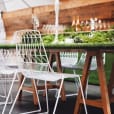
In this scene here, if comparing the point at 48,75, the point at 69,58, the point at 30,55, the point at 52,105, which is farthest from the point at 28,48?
the point at 69,58

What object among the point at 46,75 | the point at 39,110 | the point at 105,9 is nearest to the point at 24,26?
the point at 105,9

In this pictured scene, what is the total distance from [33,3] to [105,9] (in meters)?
2.25

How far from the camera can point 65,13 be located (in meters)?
6.17

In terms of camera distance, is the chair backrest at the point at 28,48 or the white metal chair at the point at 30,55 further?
the chair backrest at the point at 28,48

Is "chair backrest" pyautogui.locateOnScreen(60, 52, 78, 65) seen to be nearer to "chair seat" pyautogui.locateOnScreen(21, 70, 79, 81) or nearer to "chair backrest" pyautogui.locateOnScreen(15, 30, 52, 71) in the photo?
"chair backrest" pyautogui.locateOnScreen(15, 30, 52, 71)

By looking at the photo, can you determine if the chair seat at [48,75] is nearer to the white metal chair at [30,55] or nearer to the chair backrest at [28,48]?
the white metal chair at [30,55]

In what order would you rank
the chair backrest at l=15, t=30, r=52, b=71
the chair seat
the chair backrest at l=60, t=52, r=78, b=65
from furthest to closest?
the chair backrest at l=60, t=52, r=78, b=65 → the chair backrest at l=15, t=30, r=52, b=71 → the chair seat

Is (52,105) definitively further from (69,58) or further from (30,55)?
(69,58)

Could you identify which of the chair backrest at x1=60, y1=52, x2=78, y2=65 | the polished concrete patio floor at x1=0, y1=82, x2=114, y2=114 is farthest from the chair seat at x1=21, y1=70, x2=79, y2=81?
the chair backrest at x1=60, y1=52, x2=78, y2=65

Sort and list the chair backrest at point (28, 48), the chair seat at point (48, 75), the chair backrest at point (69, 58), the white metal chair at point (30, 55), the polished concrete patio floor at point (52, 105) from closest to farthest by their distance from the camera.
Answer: the chair seat at point (48, 75) → the white metal chair at point (30, 55) → the chair backrest at point (28, 48) → the polished concrete patio floor at point (52, 105) → the chair backrest at point (69, 58)

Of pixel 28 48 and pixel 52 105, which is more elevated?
pixel 28 48

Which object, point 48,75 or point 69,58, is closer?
point 48,75

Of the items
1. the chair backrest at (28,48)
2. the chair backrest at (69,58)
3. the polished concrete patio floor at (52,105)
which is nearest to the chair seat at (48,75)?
the chair backrest at (28,48)

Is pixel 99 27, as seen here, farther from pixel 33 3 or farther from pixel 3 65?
pixel 33 3
